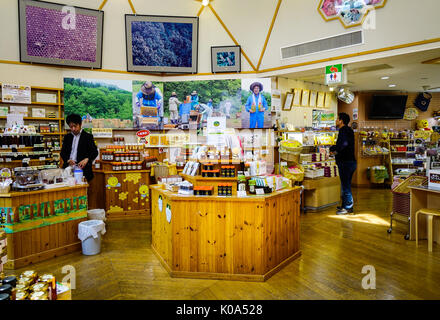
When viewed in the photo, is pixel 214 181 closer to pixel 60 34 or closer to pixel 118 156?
pixel 118 156

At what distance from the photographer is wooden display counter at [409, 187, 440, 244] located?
14.5ft

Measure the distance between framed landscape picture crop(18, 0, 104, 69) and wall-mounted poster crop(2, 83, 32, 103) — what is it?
0.57 m

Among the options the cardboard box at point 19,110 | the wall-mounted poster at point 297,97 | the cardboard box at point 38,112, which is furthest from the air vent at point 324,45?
the cardboard box at point 19,110

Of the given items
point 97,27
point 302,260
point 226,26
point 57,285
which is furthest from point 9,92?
point 302,260

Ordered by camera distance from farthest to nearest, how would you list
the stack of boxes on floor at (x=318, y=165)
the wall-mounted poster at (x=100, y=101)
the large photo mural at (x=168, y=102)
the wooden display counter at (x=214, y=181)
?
the large photo mural at (x=168, y=102), the wall-mounted poster at (x=100, y=101), the stack of boxes on floor at (x=318, y=165), the wooden display counter at (x=214, y=181)

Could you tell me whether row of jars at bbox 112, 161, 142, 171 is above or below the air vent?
below

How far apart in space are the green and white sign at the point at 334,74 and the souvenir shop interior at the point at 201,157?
32mm

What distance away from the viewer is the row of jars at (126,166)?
19.4 ft

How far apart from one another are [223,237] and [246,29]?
518cm

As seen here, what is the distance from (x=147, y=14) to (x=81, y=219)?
482cm

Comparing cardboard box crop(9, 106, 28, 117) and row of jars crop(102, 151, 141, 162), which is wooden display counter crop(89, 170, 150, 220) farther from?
cardboard box crop(9, 106, 28, 117)

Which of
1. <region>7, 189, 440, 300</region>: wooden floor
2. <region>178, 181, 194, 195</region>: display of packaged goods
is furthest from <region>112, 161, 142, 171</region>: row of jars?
<region>178, 181, 194, 195</region>: display of packaged goods

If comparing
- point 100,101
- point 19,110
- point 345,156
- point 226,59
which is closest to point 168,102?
point 100,101

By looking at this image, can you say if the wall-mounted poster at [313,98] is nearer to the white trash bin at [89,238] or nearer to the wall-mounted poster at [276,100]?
the wall-mounted poster at [276,100]
